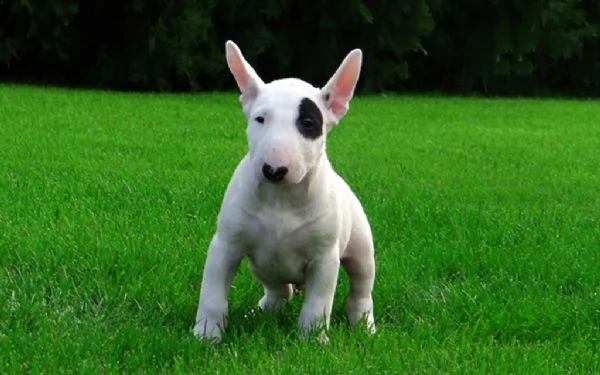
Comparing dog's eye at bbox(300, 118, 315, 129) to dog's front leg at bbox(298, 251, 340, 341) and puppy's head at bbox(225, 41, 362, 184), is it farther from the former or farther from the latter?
dog's front leg at bbox(298, 251, 340, 341)

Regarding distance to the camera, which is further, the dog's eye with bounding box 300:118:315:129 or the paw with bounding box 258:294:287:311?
the paw with bounding box 258:294:287:311

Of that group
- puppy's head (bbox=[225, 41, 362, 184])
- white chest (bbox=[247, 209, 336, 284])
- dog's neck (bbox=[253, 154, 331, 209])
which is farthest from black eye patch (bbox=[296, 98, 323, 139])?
white chest (bbox=[247, 209, 336, 284])

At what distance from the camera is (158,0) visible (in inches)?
699

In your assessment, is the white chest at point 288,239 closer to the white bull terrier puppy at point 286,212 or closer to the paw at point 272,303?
the white bull terrier puppy at point 286,212

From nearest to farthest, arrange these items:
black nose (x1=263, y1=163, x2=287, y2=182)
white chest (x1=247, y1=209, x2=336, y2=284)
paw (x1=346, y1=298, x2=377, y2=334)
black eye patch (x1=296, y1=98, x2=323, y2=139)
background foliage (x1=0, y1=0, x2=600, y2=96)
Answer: black nose (x1=263, y1=163, x2=287, y2=182) < black eye patch (x1=296, y1=98, x2=323, y2=139) < white chest (x1=247, y1=209, x2=336, y2=284) < paw (x1=346, y1=298, x2=377, y2=334) < background foliage (x1=0, y1=0, x2=600, y2=96)

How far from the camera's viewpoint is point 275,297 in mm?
3881

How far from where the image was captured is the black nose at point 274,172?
10.4ft

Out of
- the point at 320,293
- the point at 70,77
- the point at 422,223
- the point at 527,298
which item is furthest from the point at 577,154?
the point at 70,77

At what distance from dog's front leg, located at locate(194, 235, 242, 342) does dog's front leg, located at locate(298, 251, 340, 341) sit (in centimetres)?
27

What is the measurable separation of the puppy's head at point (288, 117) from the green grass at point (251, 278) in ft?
2.06

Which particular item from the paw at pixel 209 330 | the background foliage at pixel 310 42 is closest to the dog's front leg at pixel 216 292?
the paw at pixel 209 330

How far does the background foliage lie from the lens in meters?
17.9

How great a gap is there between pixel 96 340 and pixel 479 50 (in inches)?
759

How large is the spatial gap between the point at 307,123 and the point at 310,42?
55.9 feet
